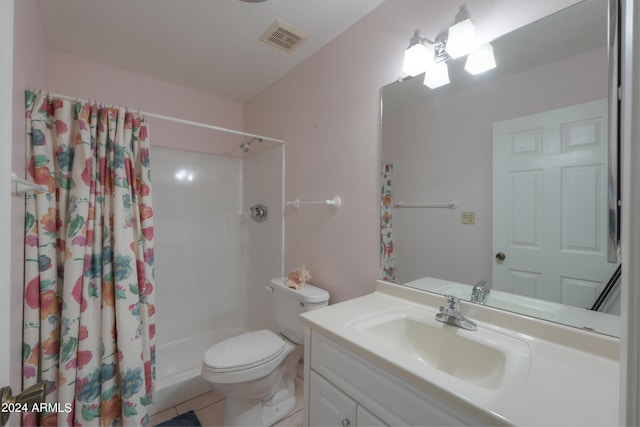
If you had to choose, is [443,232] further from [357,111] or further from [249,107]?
[249,107]

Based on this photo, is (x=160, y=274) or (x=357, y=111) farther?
(x=160, y=274)

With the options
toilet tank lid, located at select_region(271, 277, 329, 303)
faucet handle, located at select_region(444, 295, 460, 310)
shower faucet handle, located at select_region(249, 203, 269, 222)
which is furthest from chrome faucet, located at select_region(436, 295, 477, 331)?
shower faucet handle, located at select_region(249, 203, 269, 222)

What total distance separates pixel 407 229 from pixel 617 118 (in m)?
0.93

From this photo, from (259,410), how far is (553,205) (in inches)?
66.0

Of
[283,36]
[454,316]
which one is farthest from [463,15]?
[454,316]

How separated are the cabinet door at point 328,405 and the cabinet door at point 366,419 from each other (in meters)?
0.02

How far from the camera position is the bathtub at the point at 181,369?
165 centimetres

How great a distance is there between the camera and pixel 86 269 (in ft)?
4.19

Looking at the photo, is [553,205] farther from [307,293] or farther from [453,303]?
Answer: [307,293]

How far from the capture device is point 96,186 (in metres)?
1.34

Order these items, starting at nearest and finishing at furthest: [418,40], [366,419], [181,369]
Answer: [366,419] → [418,40] → [181,369]

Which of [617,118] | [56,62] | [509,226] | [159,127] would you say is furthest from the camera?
[159,127]

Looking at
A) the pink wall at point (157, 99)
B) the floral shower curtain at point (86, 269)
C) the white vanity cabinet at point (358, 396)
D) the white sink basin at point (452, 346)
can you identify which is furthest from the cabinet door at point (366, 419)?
the pink wall at point (157, 99)

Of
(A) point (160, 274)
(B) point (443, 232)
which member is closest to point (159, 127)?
(A) point (160, 274)
